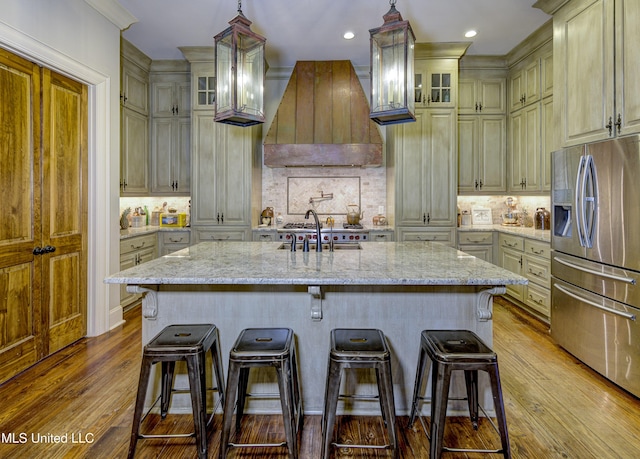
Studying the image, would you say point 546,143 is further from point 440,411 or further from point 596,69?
point 440,411

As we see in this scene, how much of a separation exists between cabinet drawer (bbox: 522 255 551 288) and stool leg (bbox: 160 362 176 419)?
11.3 feet

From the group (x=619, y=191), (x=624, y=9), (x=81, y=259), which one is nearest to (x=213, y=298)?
(x=81, y=259)

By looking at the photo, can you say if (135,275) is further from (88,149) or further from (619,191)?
(619,191)

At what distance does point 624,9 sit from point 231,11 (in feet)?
10.6

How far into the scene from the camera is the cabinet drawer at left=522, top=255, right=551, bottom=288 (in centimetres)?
374

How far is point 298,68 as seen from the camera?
4.99 meters

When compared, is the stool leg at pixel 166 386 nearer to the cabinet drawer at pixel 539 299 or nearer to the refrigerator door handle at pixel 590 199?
the refrigerator door handle at pixel 590 199

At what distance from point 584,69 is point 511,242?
2052 mm

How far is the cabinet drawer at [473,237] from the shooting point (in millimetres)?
4840

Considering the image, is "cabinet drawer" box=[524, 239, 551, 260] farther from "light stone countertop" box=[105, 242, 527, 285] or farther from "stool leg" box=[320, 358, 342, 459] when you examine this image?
"stool leg" box=[320, 358, 342, 459]

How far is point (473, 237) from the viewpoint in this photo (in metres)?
4.84

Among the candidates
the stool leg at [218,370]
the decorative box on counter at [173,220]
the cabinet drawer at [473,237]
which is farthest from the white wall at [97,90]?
the cabinet drawer at [473,237]

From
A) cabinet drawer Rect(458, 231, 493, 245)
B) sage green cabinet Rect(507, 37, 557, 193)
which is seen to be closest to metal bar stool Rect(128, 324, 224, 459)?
cabinet drawer Rect(458, 231, 493, 245)

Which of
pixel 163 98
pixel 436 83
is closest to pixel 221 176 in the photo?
pixel 163 98
